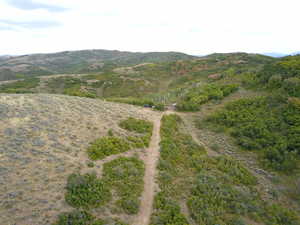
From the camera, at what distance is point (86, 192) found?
25.9ft

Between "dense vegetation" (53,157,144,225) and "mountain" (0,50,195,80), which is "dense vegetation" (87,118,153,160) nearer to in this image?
"dense vegetation" (53,157,144,225)

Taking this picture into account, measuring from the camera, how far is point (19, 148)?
9.73m

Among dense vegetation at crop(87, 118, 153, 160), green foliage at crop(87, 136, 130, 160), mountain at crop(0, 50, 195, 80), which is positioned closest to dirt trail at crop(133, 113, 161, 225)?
dense vegetation at crop(87, 118, 153, 160)

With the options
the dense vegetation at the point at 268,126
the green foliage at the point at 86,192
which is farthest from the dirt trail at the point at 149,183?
the dense vegetation at the point at 268,126

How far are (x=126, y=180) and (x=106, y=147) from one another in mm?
3119

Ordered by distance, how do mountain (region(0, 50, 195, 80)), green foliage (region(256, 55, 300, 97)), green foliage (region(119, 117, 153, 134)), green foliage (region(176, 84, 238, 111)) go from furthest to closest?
mountain (region(0, 50, 195, 80))
green foliage (region(176, 84, 238, 111))
green foliage (region(256, 55, 300, 97))
green foliage (region(119, 117, 153, 134))

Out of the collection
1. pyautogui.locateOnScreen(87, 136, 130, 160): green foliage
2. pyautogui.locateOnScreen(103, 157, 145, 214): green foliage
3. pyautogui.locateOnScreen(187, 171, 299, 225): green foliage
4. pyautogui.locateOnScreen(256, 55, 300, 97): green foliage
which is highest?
pyautogui.locateOnScreen(256, 55, 300, 97): green foliage

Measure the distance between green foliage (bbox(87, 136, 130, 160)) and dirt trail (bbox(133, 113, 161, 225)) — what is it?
197 cm

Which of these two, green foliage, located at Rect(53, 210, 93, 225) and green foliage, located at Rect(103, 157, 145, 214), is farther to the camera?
green foliage, located at Rect(103, 157, 145, 214)

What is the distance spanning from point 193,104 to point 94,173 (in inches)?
657

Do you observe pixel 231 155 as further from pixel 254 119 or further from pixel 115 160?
pixel 115 160

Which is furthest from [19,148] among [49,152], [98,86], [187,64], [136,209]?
[187,64]

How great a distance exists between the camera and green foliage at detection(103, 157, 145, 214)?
790 centimetres

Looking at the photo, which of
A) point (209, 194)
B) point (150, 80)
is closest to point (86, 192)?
point (209, 194)
